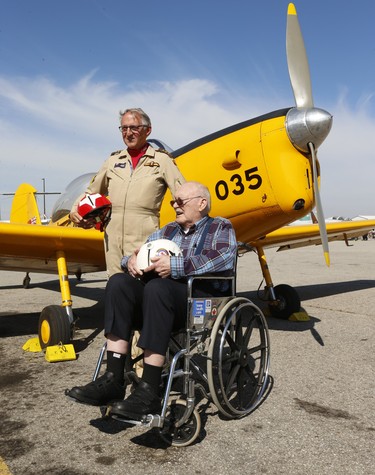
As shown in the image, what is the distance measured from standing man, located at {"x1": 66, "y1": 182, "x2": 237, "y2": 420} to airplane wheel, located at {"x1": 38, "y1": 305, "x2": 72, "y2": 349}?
5.40ft

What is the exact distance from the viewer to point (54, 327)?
377 cm

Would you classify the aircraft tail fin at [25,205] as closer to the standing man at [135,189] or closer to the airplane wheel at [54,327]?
the airplane wheel at [54,327]

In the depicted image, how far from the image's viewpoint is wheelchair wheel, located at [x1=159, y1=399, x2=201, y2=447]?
199 centimetres

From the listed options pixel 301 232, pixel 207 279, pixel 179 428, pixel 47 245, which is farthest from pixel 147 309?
A: pixel 301 232

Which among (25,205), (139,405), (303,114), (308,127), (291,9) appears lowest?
(139,405)

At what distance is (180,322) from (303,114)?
238 centimetres

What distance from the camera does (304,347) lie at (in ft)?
12.8

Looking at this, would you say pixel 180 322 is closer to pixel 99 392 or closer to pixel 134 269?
pixel 134 269

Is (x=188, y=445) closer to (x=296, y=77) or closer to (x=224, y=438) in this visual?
(x=224, y=438)

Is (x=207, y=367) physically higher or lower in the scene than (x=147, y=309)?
lower

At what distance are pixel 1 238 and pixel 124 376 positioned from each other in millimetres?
2475

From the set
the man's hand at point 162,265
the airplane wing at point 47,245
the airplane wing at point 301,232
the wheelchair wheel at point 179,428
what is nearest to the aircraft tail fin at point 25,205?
the airplane wing at point 47,245

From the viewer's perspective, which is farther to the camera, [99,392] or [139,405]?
[99,392]

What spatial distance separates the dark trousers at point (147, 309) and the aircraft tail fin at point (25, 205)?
6.90 m
